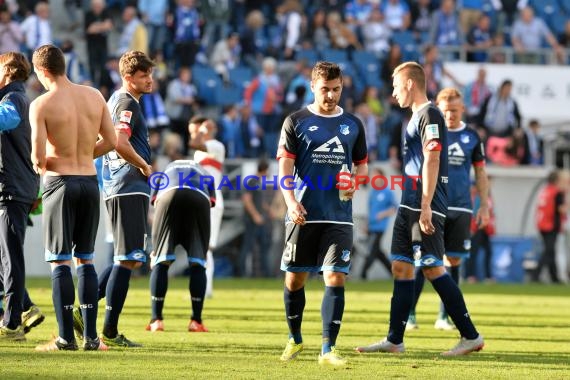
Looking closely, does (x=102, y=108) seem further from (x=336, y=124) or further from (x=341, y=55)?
(x=341, y=55)

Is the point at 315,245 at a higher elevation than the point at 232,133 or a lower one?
lower

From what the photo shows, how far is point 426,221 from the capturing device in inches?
392

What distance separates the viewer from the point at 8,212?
1012 centimetres

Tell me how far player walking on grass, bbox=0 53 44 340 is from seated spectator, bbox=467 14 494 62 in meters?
19.4

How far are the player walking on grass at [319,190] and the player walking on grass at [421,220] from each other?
36.1 inches

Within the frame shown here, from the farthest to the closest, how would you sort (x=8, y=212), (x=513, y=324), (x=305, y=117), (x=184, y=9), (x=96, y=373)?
(x=184, y=9), (x=513, y=324), (x=8, y=212), (x=305, y=117), (x=96, y=373)

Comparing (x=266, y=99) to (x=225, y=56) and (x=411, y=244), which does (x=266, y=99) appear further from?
(x=411, y=244)

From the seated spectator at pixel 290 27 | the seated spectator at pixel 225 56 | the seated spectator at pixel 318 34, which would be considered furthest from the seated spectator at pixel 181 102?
the seated spectator at pixel 318 34

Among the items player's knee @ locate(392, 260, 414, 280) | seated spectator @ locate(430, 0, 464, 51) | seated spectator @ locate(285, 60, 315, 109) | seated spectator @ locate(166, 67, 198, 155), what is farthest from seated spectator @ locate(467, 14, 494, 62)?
player's knee @ locate(392, 260, 414, 280)

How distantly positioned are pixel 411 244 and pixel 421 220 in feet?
1.19

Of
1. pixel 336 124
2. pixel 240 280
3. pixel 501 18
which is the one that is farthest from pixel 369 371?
pixel 501 18

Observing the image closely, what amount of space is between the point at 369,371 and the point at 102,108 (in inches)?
116

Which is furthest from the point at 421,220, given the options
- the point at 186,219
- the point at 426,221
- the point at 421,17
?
A: the point at 421,17

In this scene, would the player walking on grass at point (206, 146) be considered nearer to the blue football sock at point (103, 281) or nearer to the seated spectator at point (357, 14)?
the blue football sock at point (103, 281)
